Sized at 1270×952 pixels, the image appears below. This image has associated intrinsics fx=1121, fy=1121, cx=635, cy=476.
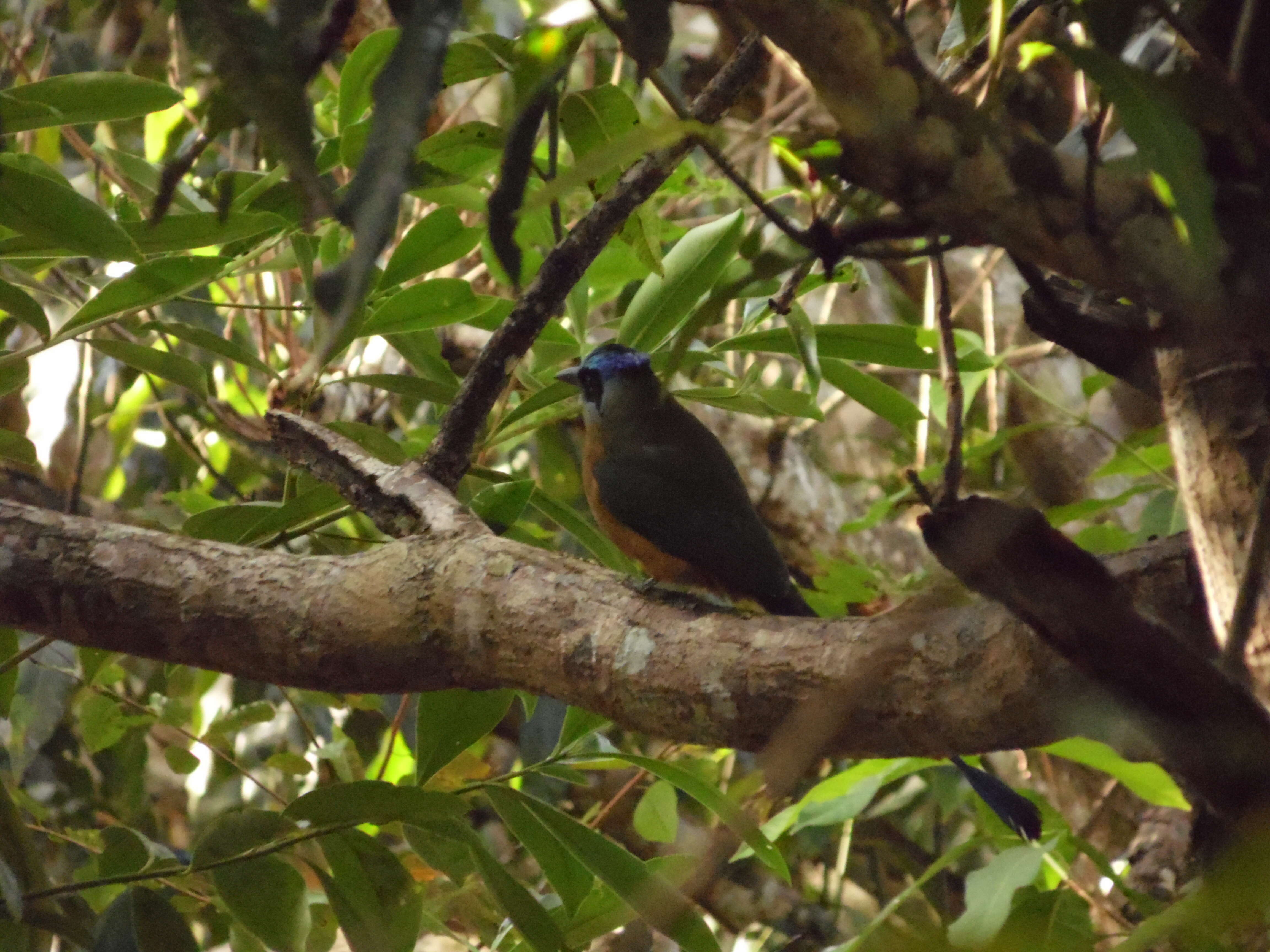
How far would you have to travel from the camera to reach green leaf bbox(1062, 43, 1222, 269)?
0.56 m

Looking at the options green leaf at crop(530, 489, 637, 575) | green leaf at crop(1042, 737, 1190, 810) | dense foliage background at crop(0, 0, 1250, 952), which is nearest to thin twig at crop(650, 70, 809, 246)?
dense foliage background at crop(0, 0, 1250, 952)

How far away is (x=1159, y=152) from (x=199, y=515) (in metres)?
1.58

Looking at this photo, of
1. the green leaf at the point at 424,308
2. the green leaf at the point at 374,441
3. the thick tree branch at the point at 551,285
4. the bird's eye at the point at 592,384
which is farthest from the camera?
the bird's eye at the point at 592,384

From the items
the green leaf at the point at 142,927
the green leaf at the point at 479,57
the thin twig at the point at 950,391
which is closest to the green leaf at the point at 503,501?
the green leaf at the point at 479,57

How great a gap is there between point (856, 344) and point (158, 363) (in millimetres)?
1077

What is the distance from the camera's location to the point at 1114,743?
0.78 meters

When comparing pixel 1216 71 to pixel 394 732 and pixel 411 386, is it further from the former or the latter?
pixel 394 732

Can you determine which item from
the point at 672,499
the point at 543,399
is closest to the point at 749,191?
the point at 543,399

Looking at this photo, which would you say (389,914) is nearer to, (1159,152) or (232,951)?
(232,951)

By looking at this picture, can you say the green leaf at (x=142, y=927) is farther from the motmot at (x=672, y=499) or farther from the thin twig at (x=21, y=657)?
the motmot at (x=672, y=499)

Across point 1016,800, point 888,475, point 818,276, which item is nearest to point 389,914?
point 1016,800

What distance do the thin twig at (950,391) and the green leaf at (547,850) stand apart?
0.84 meters

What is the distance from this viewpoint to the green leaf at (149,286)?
1.46 m

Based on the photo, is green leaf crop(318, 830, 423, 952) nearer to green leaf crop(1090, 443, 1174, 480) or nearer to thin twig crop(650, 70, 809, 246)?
thin twig crop(650, 70, 809, 246)
